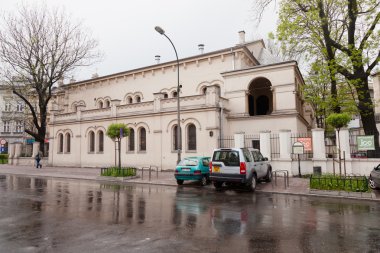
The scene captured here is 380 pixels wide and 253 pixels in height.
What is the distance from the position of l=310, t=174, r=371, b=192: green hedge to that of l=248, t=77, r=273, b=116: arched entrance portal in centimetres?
1403

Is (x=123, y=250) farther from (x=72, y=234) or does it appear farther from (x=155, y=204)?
(x=155, y=204)

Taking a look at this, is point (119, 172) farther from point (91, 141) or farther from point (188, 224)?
point (188, 224)

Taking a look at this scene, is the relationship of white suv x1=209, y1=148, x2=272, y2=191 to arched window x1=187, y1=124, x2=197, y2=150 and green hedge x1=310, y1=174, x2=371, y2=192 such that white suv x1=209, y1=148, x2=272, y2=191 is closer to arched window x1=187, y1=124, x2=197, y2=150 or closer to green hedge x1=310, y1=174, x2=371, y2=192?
green hedge x1=310, y1=174, x2=371, y2=192

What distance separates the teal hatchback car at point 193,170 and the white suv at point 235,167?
1.40m

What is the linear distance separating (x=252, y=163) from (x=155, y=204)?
5335 mm

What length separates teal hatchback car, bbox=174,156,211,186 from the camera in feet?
45.4

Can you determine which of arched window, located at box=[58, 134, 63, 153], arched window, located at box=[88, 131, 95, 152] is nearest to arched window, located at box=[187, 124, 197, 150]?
arched window, located at box=[88, 131, 95, 152]

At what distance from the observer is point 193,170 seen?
546 inches

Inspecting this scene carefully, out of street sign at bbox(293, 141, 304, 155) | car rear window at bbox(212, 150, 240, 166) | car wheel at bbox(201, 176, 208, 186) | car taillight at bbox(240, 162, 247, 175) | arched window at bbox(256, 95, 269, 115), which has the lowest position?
car wheel at bbox(201, 176, 208, 186)

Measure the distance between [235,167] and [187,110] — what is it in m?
9.78

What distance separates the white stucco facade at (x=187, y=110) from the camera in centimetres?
2020

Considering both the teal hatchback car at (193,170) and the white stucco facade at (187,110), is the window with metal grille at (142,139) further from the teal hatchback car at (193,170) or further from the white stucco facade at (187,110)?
the teal hatchback car at (193,170)

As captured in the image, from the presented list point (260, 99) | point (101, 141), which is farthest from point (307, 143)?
point (101, 141)

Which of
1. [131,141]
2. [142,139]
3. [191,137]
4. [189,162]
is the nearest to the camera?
[189,162]
